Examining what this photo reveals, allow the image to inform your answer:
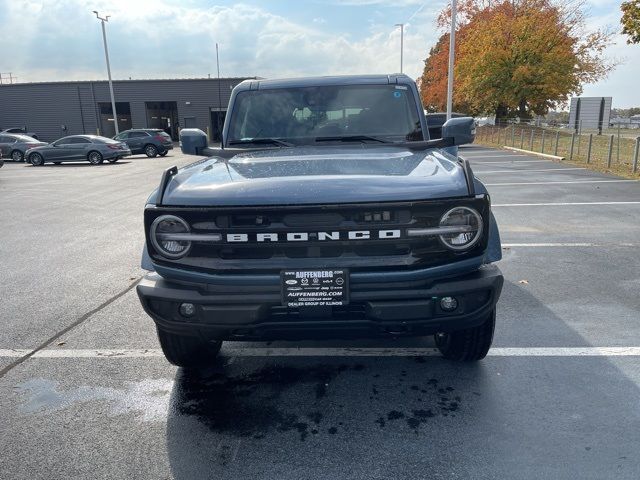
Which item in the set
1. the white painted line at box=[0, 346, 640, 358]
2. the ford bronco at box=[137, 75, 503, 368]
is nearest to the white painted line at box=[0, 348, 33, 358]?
the white painted line at box=[0, 346, 640, 358]

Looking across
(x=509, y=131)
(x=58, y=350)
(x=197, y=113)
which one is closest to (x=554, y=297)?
(x=58, y=350)

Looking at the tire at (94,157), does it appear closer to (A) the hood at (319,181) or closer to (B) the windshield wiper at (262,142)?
(B) the windshield wiper at (262,142)

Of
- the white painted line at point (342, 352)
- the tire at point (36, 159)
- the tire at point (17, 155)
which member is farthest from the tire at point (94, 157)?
the white painted line at point (342, 352)

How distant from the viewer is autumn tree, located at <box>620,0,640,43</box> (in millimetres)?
11984

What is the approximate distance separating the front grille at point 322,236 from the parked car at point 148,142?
25244 millimetres

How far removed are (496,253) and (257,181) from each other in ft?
4.71

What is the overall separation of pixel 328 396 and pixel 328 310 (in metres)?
0.80

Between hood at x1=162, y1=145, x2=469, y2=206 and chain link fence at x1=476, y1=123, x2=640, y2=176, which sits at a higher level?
hood at x1=162, y1=145, x2=469, y2=206

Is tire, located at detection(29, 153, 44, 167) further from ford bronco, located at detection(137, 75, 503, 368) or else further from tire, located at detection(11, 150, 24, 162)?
ford bronco, located at detection(137, 75, 503, 368)

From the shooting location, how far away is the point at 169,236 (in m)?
2.71

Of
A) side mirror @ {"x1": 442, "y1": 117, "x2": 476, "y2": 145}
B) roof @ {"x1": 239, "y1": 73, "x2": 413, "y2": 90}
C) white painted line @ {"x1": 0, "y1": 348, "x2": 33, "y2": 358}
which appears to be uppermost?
roof @ {"x1": 239, "y1": 73, "x2": 413, "y2": 90}

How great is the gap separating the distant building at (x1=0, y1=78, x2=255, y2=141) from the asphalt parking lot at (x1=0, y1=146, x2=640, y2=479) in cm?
4056

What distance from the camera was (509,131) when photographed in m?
28.9

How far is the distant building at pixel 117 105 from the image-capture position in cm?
4378
